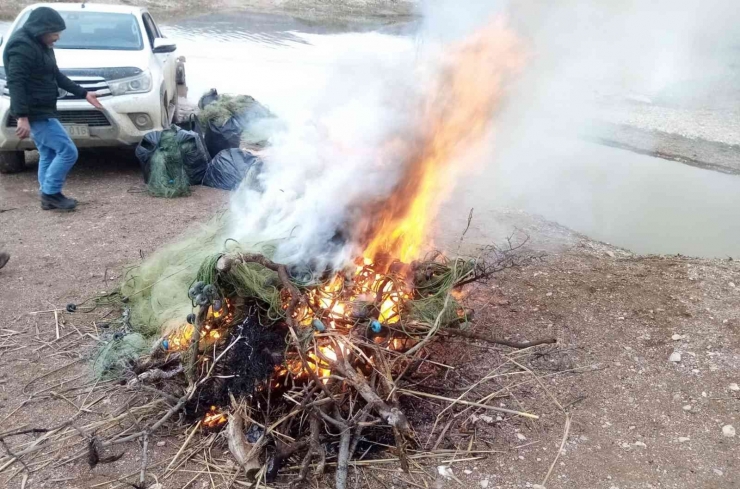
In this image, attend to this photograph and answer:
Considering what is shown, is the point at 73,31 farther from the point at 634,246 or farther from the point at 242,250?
the point at 634,246

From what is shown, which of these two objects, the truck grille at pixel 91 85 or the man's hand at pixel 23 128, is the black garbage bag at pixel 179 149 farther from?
the man's hand at pixel 23 128

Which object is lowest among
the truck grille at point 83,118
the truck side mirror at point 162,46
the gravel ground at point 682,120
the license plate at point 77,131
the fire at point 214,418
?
the gravel ground at point 682,120

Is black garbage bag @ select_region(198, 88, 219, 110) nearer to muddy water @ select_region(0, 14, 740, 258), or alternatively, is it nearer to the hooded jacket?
muddy water @ select_region(0, 14, 740, 258)

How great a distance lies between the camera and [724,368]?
4.16 meters

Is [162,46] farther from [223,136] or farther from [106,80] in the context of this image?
[223,136]

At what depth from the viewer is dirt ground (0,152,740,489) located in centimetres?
316

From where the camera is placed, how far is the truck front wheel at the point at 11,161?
7.74 m

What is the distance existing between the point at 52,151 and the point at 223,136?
2468 millimetres

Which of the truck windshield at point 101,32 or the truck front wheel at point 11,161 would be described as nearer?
the truck front wheel at point 11,161

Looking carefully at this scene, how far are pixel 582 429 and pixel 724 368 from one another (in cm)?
149

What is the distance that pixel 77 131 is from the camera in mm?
7305

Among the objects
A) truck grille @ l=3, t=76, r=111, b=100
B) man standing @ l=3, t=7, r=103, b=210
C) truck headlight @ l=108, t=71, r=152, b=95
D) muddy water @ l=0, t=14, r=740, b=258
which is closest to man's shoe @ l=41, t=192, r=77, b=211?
man standing @ l=3, t=7, r=103, b=210

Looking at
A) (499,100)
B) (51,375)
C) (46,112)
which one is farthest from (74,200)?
(499,100)

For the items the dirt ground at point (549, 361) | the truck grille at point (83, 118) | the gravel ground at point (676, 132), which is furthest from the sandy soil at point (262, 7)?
the dirt ground at point (549, 361)
